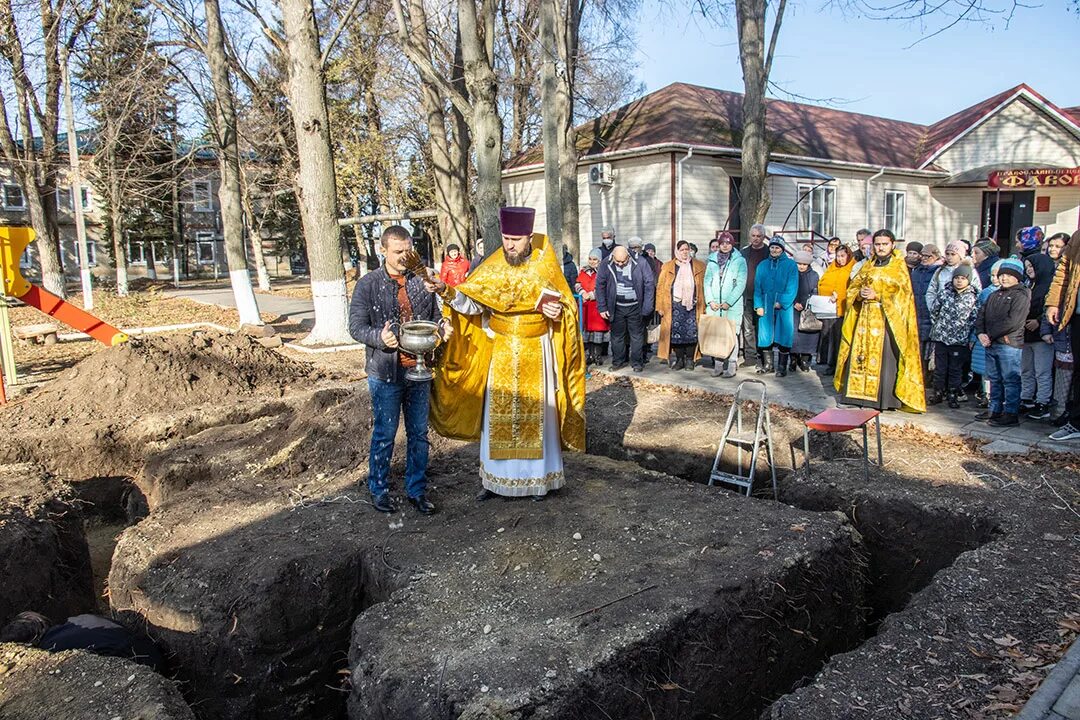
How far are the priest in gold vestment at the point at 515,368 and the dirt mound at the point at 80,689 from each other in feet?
7.85

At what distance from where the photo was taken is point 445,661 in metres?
3.39

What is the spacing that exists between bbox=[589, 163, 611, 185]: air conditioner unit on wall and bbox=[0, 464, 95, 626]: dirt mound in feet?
44.0

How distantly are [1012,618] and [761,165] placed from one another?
10327 millimetres

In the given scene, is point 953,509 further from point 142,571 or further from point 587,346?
point 587,346

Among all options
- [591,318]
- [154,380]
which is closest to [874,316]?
[591,318]

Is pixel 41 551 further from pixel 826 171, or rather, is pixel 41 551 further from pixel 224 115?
pixel 826 171

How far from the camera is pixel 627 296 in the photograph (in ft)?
32.5

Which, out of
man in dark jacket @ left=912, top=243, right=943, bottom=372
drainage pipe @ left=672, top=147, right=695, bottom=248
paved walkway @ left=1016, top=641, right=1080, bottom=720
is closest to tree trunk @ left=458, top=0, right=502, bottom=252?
man in dark jacket @ left=912, top=243, right=943, bottom=372

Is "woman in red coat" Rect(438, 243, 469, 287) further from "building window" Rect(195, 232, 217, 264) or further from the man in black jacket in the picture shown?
"building window" Rect(195, 232, 217, 264)

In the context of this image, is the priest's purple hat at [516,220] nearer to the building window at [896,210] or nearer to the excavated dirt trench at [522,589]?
the excavated dirt trench at [522,589]

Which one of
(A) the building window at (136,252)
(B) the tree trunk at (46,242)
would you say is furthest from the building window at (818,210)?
(A) the building window at (136,252)

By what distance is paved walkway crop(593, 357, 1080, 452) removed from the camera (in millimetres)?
6316

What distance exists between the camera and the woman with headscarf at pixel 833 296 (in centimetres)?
933

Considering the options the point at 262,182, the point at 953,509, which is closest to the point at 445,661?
the point at 953,509
